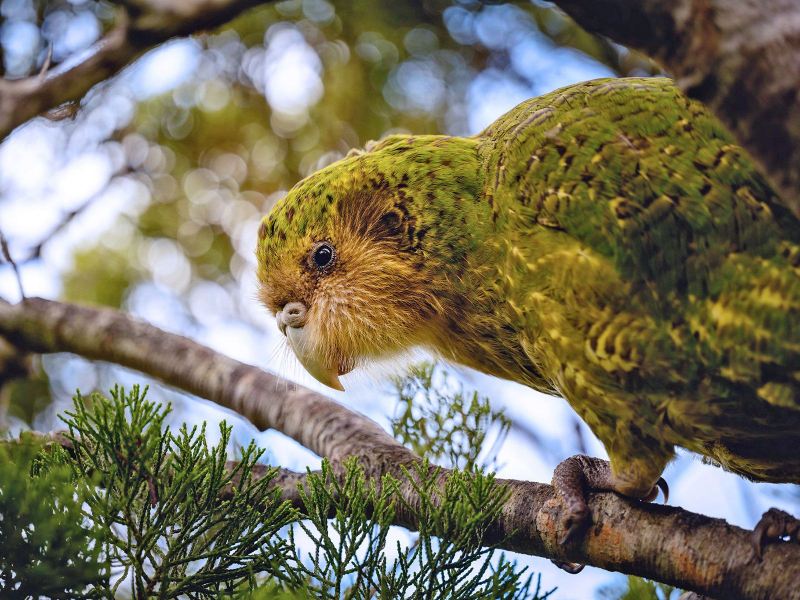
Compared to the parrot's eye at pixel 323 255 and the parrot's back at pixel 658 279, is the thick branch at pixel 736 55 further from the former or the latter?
the parrot's eye at pixel 323 255

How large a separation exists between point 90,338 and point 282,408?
98cm

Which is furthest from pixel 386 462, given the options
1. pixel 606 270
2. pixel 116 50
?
pixel 116 50

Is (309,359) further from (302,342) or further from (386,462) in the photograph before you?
(386,462)

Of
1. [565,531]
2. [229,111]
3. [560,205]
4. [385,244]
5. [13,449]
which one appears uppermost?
[229,111]

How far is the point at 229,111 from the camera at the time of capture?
4.72 meters

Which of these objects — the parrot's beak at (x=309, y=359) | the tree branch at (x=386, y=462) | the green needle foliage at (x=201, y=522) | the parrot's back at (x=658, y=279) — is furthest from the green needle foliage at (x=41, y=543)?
the parrot's beak at (x=309, y=359)

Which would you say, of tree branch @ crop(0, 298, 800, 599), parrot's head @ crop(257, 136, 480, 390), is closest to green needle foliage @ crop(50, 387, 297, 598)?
tree branch @ crop(0, 298, 800, 599)

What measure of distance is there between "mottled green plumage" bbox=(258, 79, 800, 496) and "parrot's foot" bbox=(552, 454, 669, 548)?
0.18 ft

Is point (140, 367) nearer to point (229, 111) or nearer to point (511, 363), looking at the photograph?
point (511, 363)

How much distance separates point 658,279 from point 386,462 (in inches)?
38.0

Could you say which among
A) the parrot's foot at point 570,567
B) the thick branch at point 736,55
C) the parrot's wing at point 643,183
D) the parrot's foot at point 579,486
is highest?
the parrot's wing at point 643,183

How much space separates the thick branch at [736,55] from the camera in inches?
43.6

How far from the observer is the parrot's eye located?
8.62ft

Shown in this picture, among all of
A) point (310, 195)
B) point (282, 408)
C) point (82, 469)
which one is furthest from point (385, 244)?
point (82, 469)
